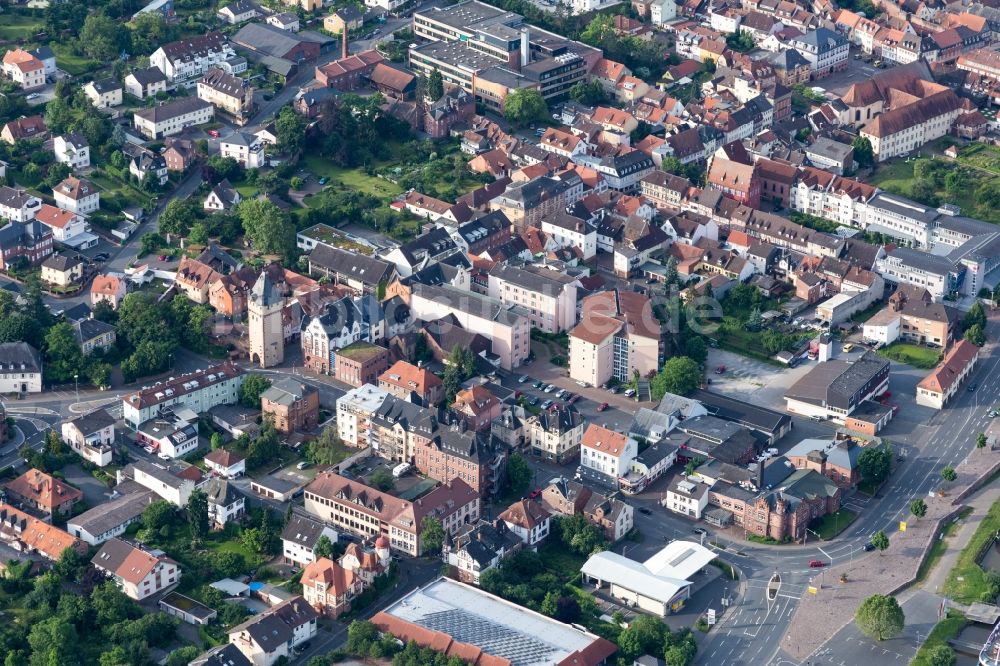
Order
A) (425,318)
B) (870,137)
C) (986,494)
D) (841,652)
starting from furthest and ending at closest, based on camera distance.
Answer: (870,137), (425,318), (986,494), (841,652)

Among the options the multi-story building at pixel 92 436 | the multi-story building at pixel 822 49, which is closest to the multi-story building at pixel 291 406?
the multi-story building at pixel 92 436

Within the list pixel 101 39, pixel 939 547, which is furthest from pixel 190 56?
pixel 939 547

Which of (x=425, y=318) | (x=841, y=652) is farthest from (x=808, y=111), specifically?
(x=841, y=652)

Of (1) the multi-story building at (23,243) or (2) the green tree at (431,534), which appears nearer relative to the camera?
(2) the green tree at (431,534)

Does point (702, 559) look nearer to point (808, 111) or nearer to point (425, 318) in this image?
point (425, 318)

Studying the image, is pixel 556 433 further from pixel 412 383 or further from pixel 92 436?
pixel 92 436

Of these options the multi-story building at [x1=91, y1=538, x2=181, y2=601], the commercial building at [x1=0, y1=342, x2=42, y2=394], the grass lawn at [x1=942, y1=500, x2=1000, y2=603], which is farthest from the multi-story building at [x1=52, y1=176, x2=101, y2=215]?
the grass lawn at [x1=942, y1=500, x2=1000, y2=603]

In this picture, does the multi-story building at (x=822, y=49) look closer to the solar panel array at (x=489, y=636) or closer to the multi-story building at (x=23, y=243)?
the multi-story building at (x=23, y=243)
